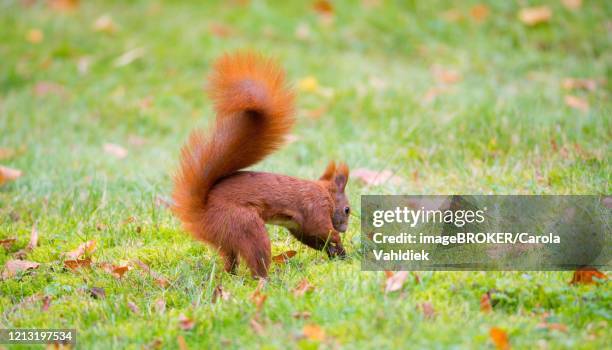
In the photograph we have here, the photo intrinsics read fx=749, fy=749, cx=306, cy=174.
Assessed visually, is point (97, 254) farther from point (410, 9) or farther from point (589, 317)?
point (410, 9)

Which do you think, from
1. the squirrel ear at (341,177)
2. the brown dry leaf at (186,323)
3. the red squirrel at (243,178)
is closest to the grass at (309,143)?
the brown dry leaf at (186,323)

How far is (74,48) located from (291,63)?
6.98ft

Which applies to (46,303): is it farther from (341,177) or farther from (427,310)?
(427,310)

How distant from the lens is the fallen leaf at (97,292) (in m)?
2.91

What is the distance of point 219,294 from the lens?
281 centimetres

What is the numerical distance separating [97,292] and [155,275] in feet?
0.81

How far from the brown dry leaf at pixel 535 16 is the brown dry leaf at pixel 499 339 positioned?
17.0 ft

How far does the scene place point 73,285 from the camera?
9.98 feet

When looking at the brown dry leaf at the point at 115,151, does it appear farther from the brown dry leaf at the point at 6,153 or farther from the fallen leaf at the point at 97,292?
the fallen leaf at the point at 97,292

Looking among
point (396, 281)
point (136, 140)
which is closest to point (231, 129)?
point (396, 281)

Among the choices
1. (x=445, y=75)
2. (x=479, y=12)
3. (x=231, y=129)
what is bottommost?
(x=231, y=129)

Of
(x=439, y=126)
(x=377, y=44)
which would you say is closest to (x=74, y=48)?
(x=377, y=44)

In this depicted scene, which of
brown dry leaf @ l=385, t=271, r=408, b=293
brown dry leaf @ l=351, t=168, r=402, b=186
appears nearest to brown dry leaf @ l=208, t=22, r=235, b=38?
brown dry leaf @ l=351, t=168, r=402, b=186

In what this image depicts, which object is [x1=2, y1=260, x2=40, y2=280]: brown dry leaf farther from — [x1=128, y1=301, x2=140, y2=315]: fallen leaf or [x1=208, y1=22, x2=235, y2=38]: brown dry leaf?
[x1=208, y1=22, x2=235, y2=38]: brown dry leaf
